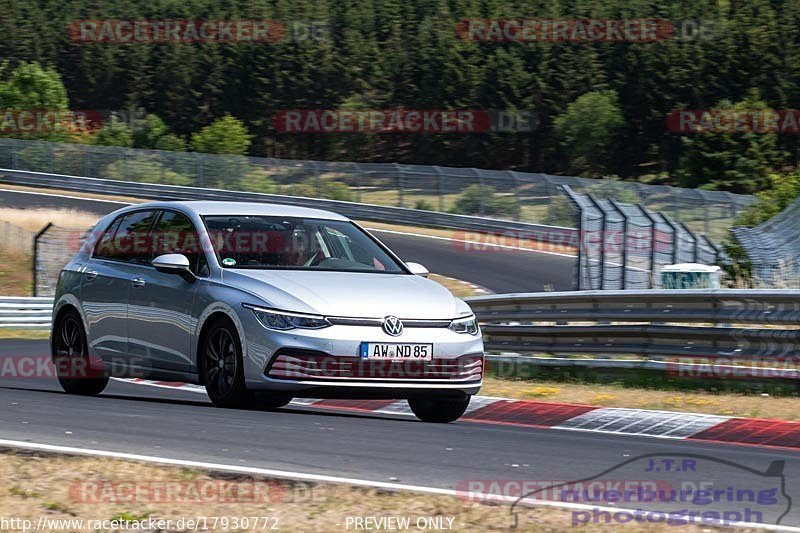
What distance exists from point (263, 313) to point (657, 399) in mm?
4460

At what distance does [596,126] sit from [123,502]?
3303 inches

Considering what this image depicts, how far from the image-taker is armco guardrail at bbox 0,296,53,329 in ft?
81.3

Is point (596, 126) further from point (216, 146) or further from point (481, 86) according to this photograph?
point (216, 146)

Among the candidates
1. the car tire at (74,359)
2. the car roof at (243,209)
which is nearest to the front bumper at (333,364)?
the car roof at (243,209)

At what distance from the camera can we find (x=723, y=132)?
76875 mm

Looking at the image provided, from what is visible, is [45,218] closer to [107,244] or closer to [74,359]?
[74,359]

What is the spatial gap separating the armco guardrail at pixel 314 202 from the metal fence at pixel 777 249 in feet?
72.2

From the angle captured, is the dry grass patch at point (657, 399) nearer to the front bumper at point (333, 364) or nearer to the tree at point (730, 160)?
the front bumper at point (333, 364)

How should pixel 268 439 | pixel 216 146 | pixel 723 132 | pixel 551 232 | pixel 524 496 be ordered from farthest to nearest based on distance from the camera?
pixel 216 146 → pixel 723 132 → pixel 551 232 → pixel 268 439 → pixel 524 496

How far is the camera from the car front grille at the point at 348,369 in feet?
28.5

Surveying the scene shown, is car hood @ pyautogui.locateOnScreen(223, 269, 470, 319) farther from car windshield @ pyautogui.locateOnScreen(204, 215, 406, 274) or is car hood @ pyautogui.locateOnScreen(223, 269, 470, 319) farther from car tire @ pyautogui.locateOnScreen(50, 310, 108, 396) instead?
car tire @ pyautogui.locateOnScreen(50, 310, 108, 396)

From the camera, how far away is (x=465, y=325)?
30.4 ft

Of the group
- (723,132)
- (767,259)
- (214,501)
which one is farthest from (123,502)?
(723,132)

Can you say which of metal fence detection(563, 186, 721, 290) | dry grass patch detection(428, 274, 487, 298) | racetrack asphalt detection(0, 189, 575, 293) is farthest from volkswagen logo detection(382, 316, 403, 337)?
racetrack asphalt detection(0, 189, 575, 293)
